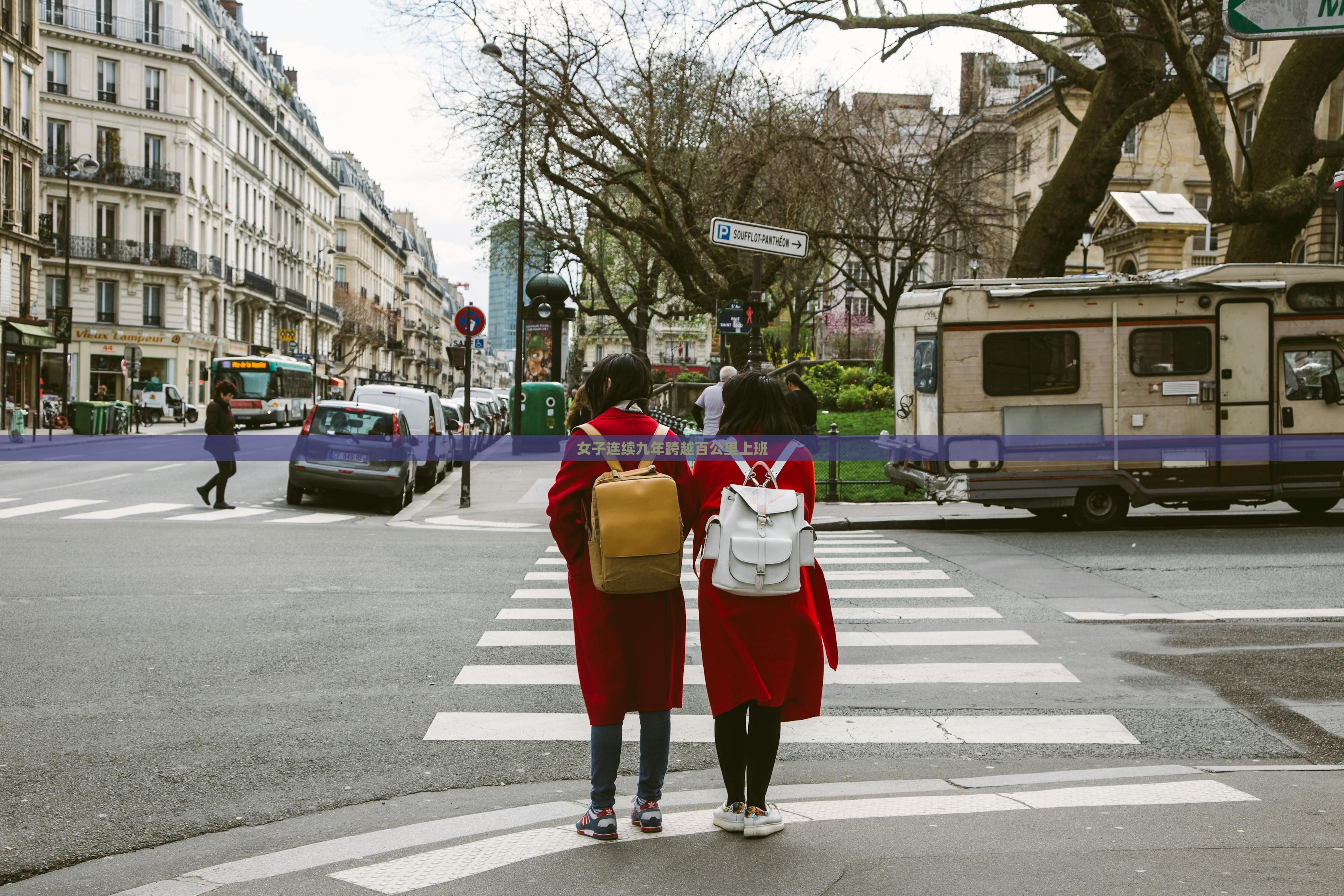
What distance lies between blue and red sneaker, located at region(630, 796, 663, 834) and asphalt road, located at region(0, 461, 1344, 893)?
292 mm

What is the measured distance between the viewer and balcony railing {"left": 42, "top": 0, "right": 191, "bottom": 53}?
58969 mm

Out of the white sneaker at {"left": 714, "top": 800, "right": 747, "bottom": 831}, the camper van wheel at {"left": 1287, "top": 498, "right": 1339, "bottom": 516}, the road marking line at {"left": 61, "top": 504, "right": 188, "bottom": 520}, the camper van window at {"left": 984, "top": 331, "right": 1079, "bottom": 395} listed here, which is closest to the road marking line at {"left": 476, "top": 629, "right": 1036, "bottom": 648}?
the white sneaker at {"left": 714, "top": 800, "right": 747, "bottom": 831}

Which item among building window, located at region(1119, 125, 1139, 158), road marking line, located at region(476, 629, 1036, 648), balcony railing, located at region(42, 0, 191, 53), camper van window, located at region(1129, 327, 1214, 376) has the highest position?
balcony railing, located at region(42, 0, 191, 53)

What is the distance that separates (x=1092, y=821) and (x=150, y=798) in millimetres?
3772

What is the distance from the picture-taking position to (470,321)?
22375 mm

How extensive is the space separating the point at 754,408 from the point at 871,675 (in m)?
3.62

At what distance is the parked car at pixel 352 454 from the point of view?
757 inches

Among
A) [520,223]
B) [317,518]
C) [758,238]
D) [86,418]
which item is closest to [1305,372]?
[758,238]

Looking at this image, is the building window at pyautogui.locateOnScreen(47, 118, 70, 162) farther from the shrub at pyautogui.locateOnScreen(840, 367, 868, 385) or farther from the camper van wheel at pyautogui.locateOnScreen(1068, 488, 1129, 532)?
the camper van wheel at pyautogui.locateOnScreen(1068, 488, 1129, 532)

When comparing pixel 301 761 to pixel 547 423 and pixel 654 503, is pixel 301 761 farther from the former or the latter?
pixel 547 423

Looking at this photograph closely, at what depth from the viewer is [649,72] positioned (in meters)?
22.0

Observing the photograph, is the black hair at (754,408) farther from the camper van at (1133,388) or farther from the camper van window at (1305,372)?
the camper van window at (1305,372)

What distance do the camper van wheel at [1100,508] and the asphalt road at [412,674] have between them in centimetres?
132

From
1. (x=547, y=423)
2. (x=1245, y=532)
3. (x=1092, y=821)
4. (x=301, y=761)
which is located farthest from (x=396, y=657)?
(x=547, y=423)
